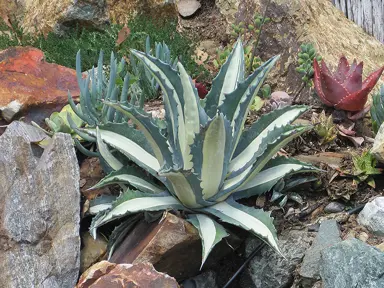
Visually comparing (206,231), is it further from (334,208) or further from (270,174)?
(334,208)

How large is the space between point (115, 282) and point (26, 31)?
13.6 feet

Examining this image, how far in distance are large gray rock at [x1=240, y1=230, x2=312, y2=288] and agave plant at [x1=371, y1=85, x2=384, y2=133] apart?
2.85ft

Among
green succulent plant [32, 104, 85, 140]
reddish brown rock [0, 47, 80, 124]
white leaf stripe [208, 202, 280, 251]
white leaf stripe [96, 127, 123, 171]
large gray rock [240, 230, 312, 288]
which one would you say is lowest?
large gray rock [240, 230, 312, 288]

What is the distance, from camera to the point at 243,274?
293 cm

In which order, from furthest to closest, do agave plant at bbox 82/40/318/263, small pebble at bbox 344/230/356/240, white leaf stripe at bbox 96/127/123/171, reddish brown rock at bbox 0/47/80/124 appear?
reddish brown rock at bbox 0/47/80/124 < white leaf stripe at bbox 96/127/123/171 < small pebble at bbox 344/230/356/240 < agave plant at bbox 82/40/318/263

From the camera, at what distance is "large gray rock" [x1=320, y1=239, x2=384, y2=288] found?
2.35 meters

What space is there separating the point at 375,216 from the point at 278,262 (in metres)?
0.51

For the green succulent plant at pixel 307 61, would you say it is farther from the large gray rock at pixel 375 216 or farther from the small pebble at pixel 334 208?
the large gray rock at pixel 375 216

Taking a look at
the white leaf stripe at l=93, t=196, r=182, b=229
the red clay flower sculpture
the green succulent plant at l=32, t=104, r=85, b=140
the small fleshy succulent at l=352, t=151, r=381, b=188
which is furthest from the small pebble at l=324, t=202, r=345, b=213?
the green succulent plant at l=32, t=104, r=85, b=140

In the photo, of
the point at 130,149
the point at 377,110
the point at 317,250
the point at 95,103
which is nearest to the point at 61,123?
the point at 95,103

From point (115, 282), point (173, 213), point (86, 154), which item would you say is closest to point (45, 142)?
point (86, 154)

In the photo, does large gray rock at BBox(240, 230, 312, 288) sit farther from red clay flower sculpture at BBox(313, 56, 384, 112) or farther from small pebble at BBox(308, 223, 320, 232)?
red clay flower sculpture at BBox(313, 56, 384, 112)

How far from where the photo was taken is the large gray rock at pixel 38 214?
8.92 feet

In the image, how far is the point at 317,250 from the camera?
272 cm
